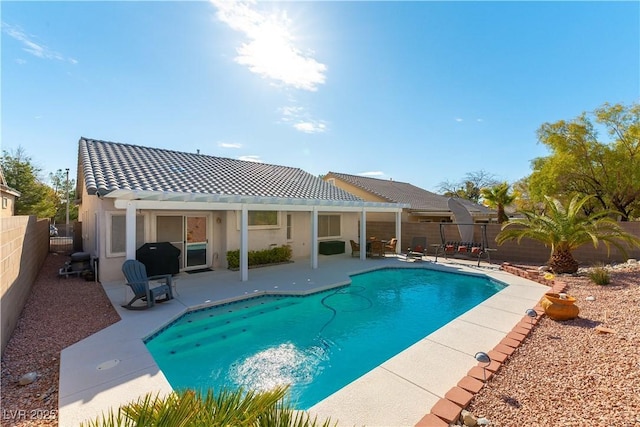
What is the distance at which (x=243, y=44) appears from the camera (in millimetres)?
11492

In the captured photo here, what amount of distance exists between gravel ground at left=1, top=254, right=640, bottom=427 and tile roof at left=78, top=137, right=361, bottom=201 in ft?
12.6

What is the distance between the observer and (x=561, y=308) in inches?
280

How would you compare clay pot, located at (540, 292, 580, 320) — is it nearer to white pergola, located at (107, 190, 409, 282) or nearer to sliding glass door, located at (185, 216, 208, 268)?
white pergola, located at (107, 190, 409, 282)

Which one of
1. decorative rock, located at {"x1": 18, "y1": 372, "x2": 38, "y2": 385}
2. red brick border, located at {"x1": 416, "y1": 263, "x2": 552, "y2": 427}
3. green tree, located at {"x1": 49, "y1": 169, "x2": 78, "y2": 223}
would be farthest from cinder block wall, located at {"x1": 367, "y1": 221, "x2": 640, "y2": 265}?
green tree, located at {"x1": 49, "y1": 169, "x2": 78, "y2": 223}

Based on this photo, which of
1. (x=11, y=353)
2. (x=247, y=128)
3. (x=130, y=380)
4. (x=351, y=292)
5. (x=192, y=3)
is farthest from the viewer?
(x=247, y=128)

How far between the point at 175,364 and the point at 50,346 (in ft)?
7.50

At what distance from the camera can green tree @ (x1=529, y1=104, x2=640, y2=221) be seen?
1708cm

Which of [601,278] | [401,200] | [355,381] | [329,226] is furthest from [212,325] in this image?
[401,200]

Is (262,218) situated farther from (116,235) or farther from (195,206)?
(116,235)

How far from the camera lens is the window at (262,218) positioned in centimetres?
1483

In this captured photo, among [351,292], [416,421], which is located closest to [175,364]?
[416,421]

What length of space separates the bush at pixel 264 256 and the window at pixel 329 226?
314 cm

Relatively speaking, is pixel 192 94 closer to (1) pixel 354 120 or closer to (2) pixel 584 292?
(1) pixel 354 120

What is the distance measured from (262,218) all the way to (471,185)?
4922 centimetres
